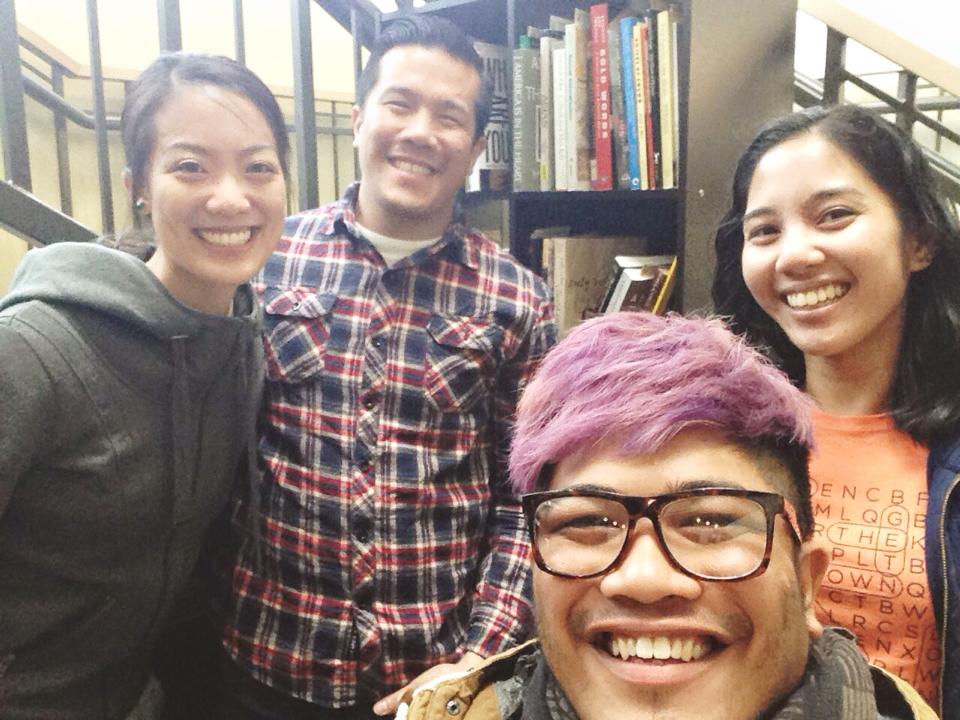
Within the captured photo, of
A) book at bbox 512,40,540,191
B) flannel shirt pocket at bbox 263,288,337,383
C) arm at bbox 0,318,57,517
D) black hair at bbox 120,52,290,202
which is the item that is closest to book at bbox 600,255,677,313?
book at bbox 512,40,540,191

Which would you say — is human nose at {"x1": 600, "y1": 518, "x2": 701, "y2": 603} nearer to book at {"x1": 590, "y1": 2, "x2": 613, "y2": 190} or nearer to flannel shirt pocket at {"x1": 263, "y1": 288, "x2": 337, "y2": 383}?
flannel shirt pocket at {"x1": 263, "y1": 288, "x2": 337, "y2": 383}

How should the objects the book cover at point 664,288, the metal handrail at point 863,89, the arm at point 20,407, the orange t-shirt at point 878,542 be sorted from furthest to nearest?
the metal handrail at point 863,89
the book cover at point 664,288
the orange t-shirt at point 878,542
the arm at point 20,407

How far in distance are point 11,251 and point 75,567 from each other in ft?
8.34

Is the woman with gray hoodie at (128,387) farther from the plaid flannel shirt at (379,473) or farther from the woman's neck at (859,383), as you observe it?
the woman's neck at (859,383)

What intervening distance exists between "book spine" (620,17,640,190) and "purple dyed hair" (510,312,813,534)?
84 centimetres

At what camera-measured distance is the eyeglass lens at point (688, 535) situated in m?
0.76

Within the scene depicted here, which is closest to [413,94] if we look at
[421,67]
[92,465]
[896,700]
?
[421,67]

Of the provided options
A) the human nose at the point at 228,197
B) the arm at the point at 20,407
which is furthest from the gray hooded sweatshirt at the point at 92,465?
the human nose at the point at 228,197

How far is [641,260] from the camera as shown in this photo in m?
1.75

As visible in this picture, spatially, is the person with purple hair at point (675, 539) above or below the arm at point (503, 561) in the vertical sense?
above

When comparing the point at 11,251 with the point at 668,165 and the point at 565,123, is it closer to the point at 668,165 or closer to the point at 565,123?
the point at 565,123

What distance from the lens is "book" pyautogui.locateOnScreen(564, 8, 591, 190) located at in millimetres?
1705

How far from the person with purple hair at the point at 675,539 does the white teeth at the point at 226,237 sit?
0.49m

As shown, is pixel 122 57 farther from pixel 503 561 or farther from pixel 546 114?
pixel 503 561
